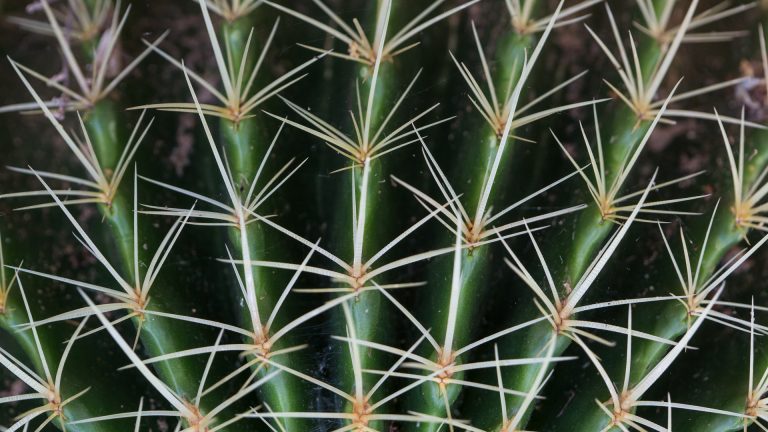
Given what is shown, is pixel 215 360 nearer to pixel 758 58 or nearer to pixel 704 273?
pixel 704 273

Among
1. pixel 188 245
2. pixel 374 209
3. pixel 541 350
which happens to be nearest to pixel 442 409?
pixel 541 350

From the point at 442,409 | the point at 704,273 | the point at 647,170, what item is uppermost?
the point at 647,170

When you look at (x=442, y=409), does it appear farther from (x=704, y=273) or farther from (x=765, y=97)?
(x=765, y=97)

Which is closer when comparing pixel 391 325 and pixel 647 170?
pixel 391 325

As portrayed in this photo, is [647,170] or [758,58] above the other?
[758,58]

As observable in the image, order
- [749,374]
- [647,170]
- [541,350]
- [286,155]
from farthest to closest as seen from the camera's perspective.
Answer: [647,170], [286,155], [749,374], [541,350]

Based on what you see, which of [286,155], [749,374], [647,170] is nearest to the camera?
[749,374]
